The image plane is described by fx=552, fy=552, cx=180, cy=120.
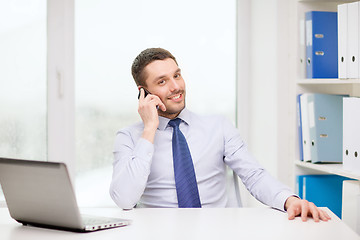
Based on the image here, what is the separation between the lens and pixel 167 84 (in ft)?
7.47

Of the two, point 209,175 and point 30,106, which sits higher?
point 30,106

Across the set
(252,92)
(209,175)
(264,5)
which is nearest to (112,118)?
(252,92)

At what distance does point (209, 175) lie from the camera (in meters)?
2.26

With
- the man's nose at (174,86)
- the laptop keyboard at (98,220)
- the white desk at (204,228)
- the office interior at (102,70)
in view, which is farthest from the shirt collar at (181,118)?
the office interior at (102,70)

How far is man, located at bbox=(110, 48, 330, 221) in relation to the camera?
207 cm

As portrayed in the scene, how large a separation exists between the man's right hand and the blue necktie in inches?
5.4

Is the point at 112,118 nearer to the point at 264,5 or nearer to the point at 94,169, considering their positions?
the point at 94,169

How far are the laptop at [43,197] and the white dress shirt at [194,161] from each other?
16.0 inches

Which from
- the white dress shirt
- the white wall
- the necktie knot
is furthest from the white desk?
the white wall

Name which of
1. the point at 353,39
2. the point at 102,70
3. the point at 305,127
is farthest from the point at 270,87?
the point at 102,70

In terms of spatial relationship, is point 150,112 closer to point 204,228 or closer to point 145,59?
point 145,59

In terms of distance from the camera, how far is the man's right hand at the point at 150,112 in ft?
6.93

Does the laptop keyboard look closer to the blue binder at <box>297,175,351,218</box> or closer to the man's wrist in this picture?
the man's wrist

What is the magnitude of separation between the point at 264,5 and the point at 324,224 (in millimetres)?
1992
